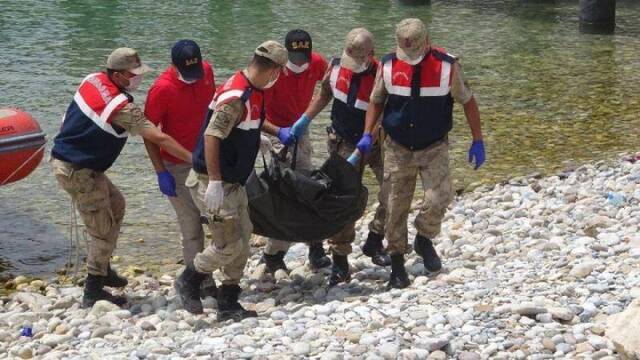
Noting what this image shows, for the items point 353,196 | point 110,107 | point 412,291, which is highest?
point 110,107

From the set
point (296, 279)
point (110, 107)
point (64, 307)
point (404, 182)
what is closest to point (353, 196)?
point (404, 182)

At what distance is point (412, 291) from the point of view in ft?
24.1

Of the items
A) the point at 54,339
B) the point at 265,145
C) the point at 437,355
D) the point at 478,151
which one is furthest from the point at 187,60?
the point at 437,355

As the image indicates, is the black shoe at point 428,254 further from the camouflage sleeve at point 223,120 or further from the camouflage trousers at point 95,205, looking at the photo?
the camouflage trousers at point 95,205

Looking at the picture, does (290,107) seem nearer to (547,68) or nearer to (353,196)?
(353,196)

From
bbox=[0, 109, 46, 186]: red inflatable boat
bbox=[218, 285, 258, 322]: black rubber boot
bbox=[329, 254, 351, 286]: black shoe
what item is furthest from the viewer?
bbox=[0, 109, 46, 186]: red inflatable boat

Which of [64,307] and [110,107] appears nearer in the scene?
[110,107]

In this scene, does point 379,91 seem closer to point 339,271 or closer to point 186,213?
point 339,271

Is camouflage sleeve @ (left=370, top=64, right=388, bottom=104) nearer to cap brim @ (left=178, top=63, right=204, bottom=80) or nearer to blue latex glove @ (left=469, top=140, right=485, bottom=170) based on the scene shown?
blue latex glove @ (left=469, top=140, right=485, bottom=170)

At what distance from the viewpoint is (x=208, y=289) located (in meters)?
8.00

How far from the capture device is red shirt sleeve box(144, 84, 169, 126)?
7477 millimetres

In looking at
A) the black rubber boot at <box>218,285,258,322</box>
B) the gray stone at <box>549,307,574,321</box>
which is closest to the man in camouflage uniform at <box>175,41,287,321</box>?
the black rubber boot at <box>218,285,258,322</box>

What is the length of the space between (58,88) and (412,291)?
10.0m

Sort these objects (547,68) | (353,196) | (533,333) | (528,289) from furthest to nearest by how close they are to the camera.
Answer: (547,68) → (353,196) → (528,289) → (533,333)
